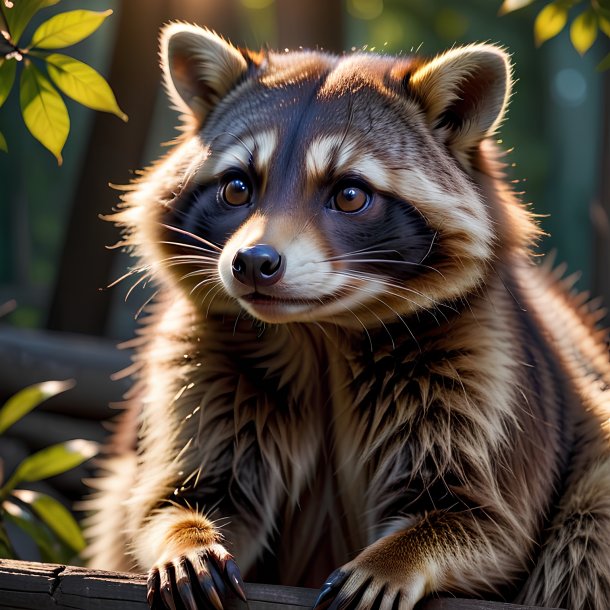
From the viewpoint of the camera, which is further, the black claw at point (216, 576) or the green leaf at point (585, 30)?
the green leaf at point (585, 30)

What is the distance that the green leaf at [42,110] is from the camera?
2271 millimetres

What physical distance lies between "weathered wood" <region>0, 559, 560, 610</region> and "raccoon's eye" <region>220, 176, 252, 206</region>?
3.26ft

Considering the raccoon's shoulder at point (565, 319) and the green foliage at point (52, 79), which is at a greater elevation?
the green foliage at point (52, 79)

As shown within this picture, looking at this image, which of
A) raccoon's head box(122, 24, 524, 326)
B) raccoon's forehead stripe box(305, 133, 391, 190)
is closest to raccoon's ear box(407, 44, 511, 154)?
raccoon's head box(122, 24, 524, 326)

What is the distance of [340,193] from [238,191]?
0.29m

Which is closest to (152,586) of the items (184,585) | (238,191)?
(184,585)

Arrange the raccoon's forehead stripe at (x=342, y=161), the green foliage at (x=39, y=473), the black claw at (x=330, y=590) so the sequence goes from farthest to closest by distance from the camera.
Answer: the green foliage at (x=39, y=473), the raccoon's forehead stripe at (x=342, y=161), the black claw at (x=330, y=590)

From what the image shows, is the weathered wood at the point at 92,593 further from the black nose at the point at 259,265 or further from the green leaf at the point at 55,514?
the green leaf at the point at 55,514

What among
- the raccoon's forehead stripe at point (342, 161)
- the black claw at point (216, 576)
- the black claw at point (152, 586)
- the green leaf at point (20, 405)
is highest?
the raccoon's forehead stripe at point (342, 161)

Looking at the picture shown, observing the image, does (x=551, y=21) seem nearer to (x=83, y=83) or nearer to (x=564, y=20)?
(x=564, y=20)

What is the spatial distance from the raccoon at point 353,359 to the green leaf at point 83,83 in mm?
380

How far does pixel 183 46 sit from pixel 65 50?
43.1 ft

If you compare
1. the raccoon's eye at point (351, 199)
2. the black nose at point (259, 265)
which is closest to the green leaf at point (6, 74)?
the black nose at point (259, 265)

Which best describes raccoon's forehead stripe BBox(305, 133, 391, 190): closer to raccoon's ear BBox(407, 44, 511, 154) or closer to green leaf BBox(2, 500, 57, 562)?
raccoon's ear BBox(407, 44, 511, 154)
